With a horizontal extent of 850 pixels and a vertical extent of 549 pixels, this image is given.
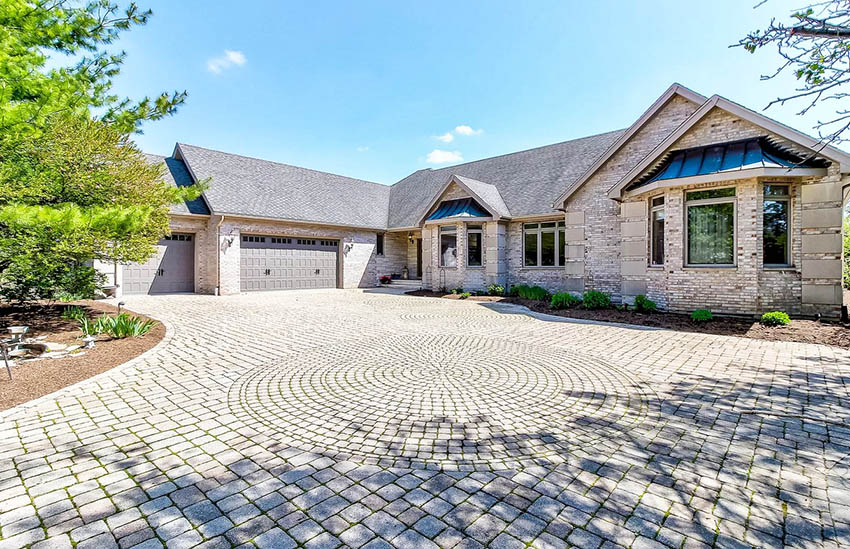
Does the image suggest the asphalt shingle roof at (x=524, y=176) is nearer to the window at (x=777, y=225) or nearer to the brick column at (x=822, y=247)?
the window at (x=777, y=225)

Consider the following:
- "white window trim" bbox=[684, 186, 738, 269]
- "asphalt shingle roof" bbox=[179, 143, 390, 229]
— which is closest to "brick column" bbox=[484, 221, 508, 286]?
"asphalt shingle roof" bbox=[179, 143, 390, 229]

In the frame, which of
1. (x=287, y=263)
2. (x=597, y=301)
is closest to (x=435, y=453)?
(x=597, y=301)

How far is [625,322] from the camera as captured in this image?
10375 millimetres

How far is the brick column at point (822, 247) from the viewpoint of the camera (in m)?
9.31

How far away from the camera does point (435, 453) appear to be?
342 centimetres

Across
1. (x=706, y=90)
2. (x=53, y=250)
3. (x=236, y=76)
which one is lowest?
(x=53, y=250)

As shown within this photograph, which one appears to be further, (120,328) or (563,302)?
(563,302)

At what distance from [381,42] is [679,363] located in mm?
12921

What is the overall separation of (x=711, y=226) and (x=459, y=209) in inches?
385

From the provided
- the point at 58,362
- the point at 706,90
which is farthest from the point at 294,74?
the point at 706,90

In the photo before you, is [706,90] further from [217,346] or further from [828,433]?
[217,346]

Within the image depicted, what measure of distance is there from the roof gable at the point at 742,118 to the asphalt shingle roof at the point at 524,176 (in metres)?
4.63

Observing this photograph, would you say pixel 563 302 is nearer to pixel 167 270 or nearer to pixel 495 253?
pixel 495 253

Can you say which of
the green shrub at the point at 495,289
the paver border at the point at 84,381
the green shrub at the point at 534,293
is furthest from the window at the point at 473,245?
the paver border at the point at 84,381
